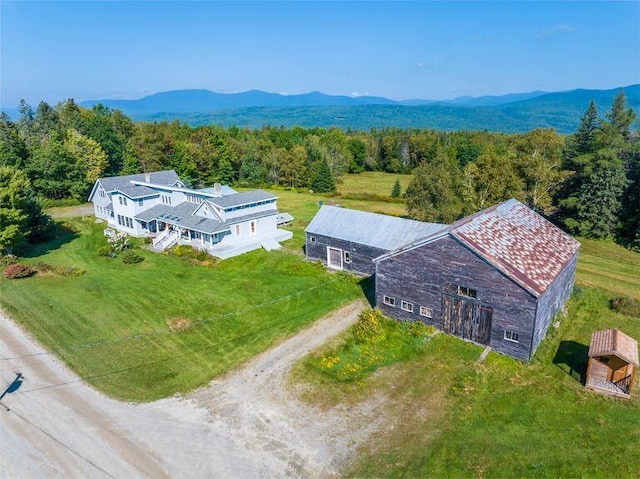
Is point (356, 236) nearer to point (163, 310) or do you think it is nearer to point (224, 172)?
point (163, 310)

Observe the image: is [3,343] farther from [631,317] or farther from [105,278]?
[631,317]

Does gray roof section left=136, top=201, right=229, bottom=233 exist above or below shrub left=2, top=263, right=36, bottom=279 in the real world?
above

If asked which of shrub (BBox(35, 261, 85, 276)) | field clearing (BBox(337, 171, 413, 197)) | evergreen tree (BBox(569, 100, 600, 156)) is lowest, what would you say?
field clearing (BBox(337, 171, 413, 197))

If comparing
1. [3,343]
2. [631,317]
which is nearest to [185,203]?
[3,343]

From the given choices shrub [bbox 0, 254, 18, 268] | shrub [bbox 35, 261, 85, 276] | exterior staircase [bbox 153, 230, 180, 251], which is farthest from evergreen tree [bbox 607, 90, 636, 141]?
shrub [bbox 0, 254, 18, 268]

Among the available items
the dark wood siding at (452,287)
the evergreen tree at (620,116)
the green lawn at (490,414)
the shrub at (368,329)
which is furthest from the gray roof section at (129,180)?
the evergreen tree at (620,116)

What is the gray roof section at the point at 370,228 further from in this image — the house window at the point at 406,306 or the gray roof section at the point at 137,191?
the gray roof section at the point at 137,191

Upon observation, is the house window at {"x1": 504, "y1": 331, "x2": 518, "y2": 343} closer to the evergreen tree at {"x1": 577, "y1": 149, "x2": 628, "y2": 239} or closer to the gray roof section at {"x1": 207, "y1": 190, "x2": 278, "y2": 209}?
the gray roof section at {"x1": 207, "y1": 190, "x2": 278, "y2": 209}
